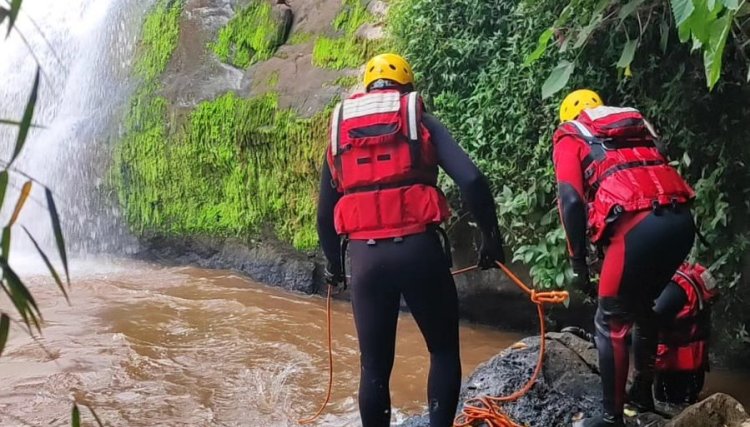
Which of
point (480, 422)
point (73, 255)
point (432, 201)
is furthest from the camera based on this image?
point (73, 255)

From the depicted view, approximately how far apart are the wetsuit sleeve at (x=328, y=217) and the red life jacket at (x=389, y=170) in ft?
0.87

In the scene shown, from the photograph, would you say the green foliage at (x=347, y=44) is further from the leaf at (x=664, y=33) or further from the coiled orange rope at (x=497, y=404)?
the coiled orange rope at (x=497, y=404)

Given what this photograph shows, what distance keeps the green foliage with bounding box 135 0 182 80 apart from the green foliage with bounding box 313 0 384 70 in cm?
272

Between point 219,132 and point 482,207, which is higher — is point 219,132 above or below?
above

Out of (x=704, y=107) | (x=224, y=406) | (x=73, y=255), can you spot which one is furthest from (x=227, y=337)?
(x=73, y=255)

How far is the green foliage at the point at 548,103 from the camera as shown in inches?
187

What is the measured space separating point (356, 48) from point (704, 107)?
4.02 meters

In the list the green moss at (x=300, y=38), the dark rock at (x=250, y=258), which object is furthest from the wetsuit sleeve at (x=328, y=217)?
the green moss at (x=300, y=38)

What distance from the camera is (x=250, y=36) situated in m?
9.45

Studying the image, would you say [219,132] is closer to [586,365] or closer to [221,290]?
[221,290]

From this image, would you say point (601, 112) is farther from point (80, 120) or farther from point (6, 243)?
point (80, 120)

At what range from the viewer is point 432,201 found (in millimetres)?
3217

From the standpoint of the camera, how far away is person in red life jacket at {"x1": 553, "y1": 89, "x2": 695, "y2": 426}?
3439 mm

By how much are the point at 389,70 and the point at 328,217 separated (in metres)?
0.77
